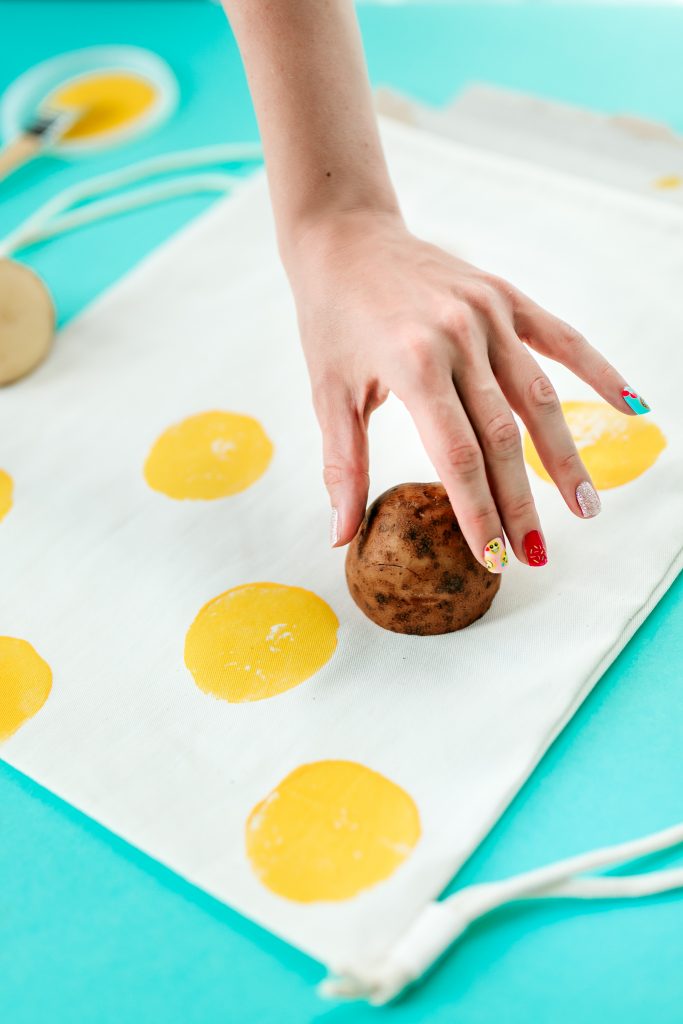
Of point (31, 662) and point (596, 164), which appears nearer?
point (31, 662)

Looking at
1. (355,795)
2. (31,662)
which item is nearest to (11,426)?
(31,662)

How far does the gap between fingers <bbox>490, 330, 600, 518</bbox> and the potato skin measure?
0.08 m

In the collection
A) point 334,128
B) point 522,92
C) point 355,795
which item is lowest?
point 355,795

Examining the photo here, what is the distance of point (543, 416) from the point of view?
0.75m

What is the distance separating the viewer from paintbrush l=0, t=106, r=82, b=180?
1389mm

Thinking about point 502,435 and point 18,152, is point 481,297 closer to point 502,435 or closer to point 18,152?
point 502,435

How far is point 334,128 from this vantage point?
865 millimetres

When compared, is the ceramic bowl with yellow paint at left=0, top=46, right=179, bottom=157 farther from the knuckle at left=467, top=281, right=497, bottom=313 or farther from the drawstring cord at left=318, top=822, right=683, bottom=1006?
the drawstring cord at left=318, top=822, right=683, bottom=1006

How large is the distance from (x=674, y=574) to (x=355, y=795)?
0.32 meters

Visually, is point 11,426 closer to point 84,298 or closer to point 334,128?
point 84,298

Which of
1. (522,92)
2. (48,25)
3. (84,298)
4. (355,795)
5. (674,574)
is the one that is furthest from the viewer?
(48,25)

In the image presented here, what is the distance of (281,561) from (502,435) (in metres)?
0.24

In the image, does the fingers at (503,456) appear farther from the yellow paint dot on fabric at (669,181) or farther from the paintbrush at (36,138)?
the paintbrush at (36,138)

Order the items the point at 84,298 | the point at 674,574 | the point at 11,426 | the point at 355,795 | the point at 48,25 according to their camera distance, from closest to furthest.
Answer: the point at 355,795, the point at 674,574, the point at 11,426, the point at 84,298, the point at 48,25
